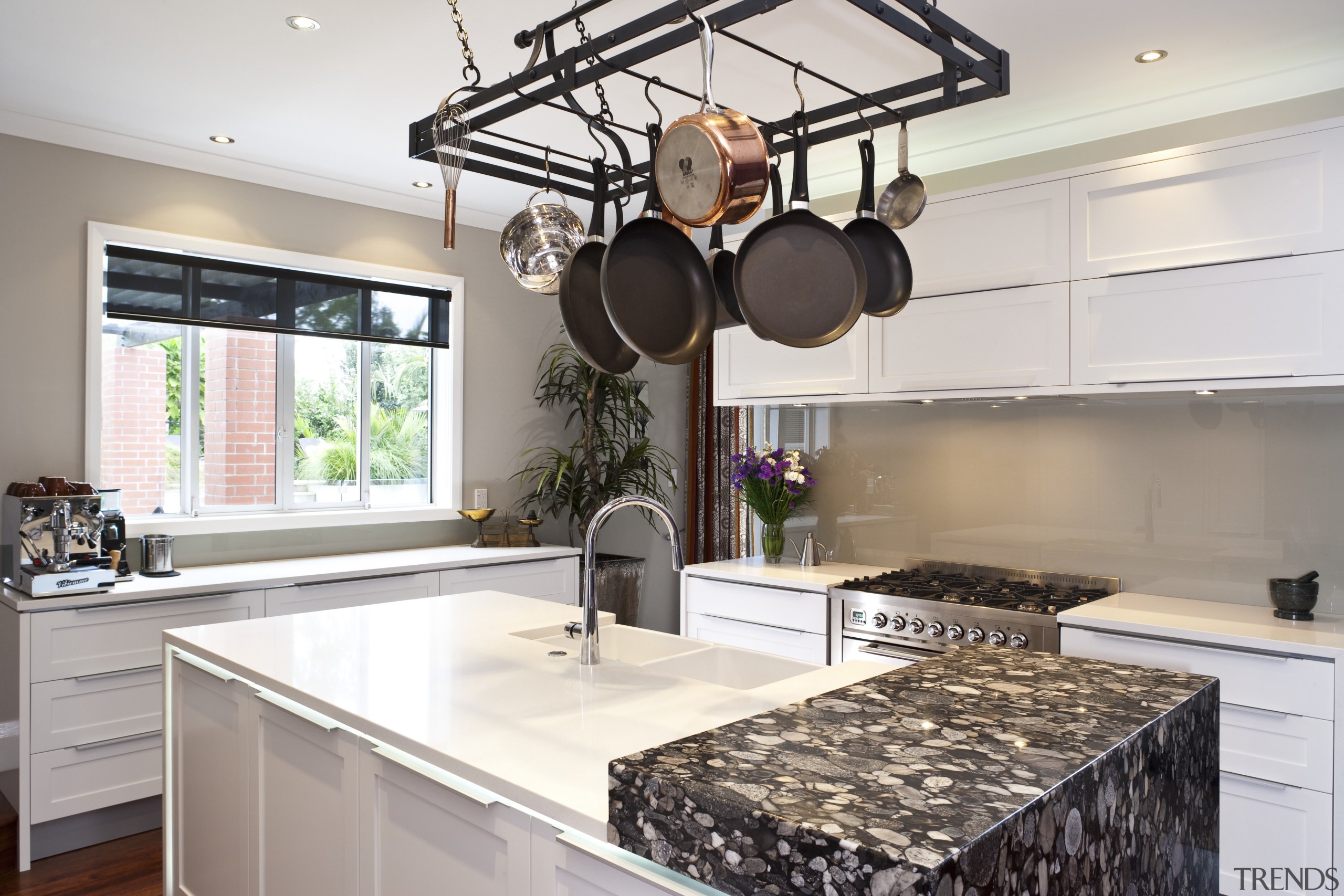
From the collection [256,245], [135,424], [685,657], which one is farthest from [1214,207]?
[135,424]

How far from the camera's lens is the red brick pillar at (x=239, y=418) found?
158 inches

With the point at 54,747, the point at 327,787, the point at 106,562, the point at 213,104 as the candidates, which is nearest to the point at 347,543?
the point at 106,562

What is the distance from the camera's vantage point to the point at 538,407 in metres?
5.10

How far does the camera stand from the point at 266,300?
160 inches

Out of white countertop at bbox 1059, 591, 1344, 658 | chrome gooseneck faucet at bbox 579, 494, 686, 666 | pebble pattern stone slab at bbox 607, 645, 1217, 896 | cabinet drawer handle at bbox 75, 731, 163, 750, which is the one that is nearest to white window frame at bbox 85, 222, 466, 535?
cabinet drawer handle at bbox 75, 731, 163, 750

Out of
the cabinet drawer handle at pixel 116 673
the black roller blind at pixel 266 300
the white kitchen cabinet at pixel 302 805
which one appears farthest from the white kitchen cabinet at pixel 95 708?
the black roller blind at pixel 266 300

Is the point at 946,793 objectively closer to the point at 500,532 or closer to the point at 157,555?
the point at 157,555

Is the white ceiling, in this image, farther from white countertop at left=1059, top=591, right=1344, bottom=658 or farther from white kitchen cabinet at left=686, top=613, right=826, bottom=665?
white kitchen cabinet at left=686, top=613, right=826, bottom=665

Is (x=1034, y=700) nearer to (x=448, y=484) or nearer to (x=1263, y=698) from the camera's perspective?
(x=1263, y=698)

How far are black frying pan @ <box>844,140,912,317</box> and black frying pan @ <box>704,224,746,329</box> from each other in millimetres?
253

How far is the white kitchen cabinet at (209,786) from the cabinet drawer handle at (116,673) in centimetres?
95

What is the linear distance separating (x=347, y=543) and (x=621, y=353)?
311cm

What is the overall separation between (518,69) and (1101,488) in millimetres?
2593

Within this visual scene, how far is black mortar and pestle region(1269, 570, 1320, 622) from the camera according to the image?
2.64m
